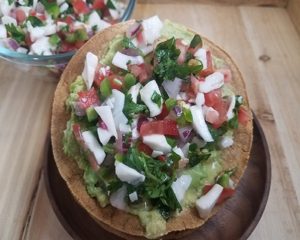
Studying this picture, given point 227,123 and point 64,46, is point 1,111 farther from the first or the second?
point 227,123

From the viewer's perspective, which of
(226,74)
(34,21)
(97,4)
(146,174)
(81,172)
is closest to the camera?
(146,174)

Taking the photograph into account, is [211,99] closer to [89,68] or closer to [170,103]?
[170,103]

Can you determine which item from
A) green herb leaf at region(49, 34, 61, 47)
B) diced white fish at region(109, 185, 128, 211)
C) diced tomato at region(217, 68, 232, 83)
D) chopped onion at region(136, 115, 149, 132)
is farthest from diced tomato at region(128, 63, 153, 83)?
green herb leaf at region(49, 34, 61, 47)

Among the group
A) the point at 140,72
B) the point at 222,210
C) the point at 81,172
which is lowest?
the point at 222,210

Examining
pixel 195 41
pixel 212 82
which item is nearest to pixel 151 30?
pixel 195 41

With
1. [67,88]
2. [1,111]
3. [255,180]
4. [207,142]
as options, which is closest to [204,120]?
[207,142]

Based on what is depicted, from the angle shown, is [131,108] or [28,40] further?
[28,40]

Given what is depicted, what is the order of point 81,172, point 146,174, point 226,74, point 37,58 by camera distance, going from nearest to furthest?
point 146,174, point 81,172, point 226,74, point 37,58

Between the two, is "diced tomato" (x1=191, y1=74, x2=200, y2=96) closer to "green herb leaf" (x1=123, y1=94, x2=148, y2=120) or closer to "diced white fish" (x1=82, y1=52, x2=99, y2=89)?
"green herb leaf" (x1=123, y1=94, x2=148, y2=120)
